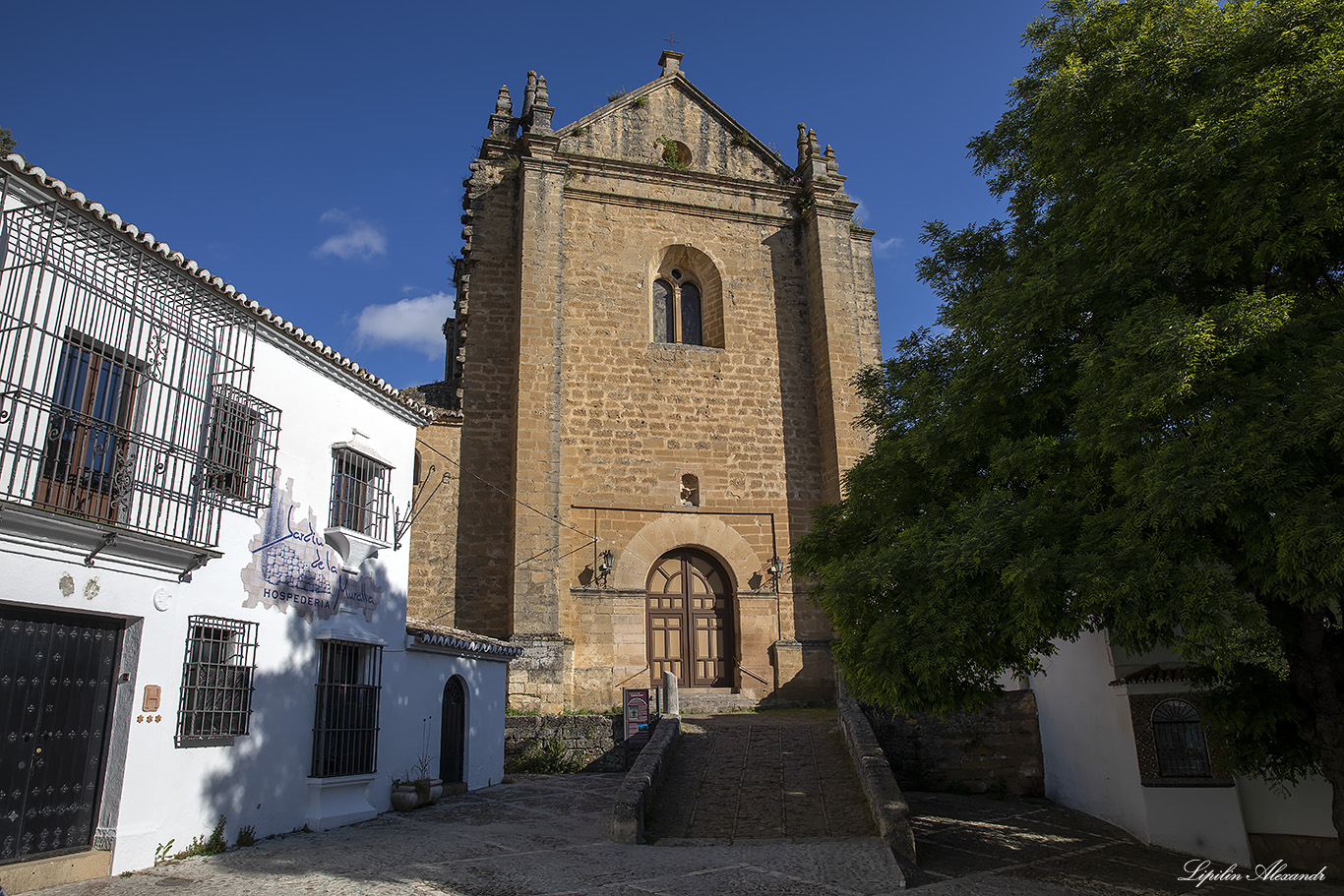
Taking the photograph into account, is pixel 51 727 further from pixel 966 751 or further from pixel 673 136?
pixel 673 136

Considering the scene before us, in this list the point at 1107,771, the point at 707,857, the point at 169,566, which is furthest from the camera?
the point at 1107,771

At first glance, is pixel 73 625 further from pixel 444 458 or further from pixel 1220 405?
pixel 444 458

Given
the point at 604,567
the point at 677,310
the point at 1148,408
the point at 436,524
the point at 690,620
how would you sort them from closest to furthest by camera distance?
the point at 1148,408 < the point at 436,524 < the point at 604,567 < the point at 690,620 < the point at 677,310

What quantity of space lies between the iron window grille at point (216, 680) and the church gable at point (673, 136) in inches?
501

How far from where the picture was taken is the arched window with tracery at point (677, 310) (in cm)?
1789

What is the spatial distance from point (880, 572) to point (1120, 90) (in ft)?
13.1

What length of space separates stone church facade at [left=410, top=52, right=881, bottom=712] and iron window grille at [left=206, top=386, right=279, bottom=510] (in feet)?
21.7

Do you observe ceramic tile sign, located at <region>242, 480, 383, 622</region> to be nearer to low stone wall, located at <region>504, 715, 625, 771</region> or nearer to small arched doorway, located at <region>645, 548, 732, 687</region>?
low stone wall, located at <region>504, 715, 625, 771</region>

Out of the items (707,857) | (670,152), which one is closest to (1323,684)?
(707,857)

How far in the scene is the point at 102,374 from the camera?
6.88 metres

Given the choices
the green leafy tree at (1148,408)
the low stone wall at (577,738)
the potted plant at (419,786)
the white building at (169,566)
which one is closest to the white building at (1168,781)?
the green leafy tree at (1148,408)

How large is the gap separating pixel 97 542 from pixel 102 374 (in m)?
1.40

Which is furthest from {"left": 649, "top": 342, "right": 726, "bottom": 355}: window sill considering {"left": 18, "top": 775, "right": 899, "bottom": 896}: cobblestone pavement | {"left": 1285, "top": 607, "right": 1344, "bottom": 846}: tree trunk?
{"left": 1285, "top": 607, "right": 1344, "bottom": 846}: tree trunk

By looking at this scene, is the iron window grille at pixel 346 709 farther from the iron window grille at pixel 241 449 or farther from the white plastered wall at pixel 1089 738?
the white plastered wall at pixel 1089 738
